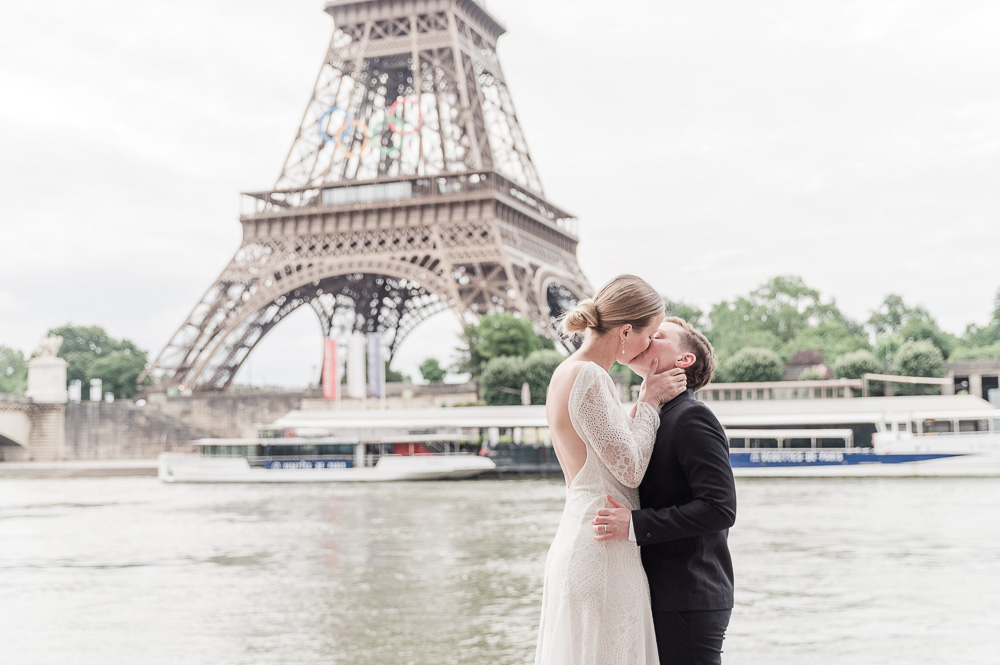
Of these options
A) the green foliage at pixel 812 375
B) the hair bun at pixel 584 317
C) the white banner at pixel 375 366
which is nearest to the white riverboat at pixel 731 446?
the white banner at pixel 375 366

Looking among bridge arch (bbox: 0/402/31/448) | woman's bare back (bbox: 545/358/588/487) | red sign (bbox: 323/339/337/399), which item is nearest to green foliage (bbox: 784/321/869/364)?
red sign (bbox: 323/339/337/399)

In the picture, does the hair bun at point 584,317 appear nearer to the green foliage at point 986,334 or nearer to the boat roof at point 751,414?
the boat roof at point 751,414

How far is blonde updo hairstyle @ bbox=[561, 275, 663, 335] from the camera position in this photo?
3.59 meters

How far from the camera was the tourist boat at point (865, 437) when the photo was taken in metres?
35.2

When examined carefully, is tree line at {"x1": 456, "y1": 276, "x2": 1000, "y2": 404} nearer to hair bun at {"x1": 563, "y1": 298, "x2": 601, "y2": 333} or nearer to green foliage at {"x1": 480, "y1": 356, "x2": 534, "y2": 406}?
green foliage at {"x1": 480, "y1": 356, "x2": 534, "y2": 406}

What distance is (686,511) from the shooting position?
11.7ft

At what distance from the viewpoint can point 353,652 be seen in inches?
348

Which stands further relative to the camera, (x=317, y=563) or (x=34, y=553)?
(x=34, y=553)

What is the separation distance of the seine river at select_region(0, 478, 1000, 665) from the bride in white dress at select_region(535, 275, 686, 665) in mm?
4940

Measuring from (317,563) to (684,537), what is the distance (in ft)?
38.3

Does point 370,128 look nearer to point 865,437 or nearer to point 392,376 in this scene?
point 392,376

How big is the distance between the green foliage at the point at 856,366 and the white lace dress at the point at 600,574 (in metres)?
51.6

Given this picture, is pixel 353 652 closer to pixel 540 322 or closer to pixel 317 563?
pixel 317 563

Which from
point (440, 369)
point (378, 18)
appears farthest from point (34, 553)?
point (440, 369)
